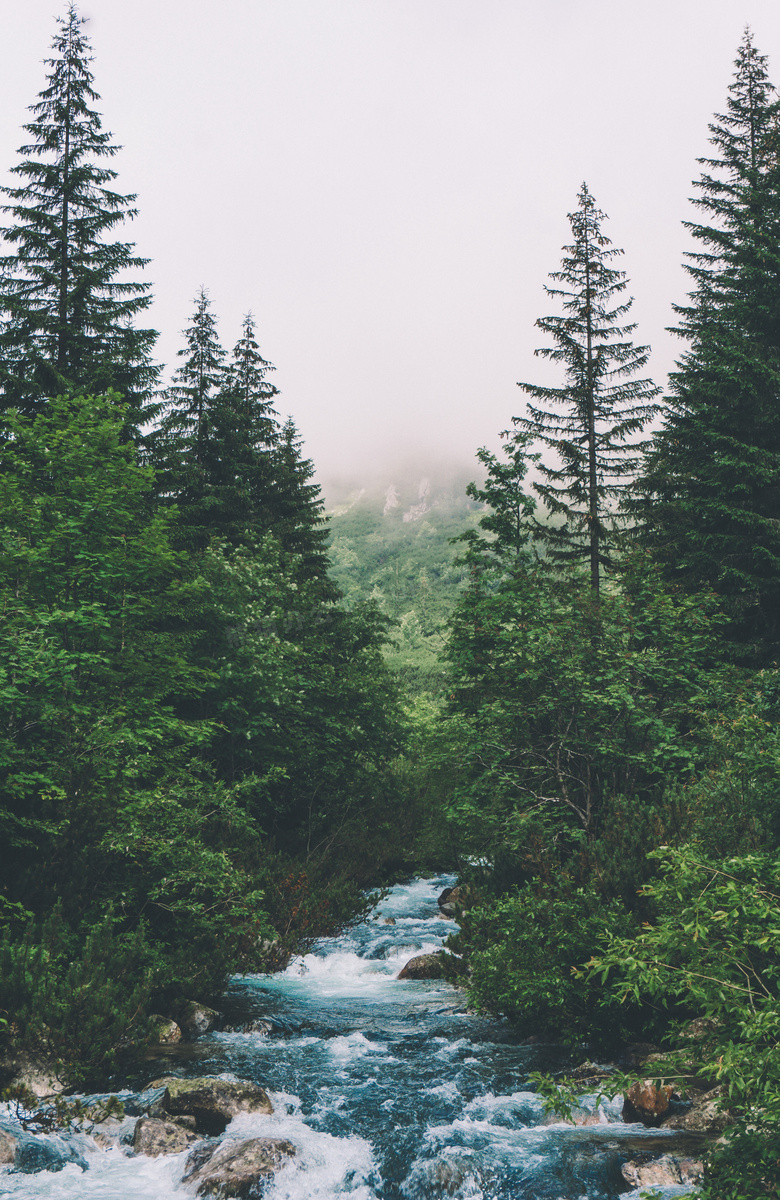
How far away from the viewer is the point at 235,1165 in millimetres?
6969

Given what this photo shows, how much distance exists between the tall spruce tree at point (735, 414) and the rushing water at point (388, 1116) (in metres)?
12.0

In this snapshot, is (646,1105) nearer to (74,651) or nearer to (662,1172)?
(662,1172)

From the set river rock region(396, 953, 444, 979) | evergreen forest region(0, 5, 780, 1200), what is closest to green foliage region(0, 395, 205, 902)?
evergreen forest region(0, 5, 780, 1200)

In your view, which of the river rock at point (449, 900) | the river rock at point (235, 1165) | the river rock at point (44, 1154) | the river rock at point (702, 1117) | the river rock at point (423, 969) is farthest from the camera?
the river rock at point (449, 900)

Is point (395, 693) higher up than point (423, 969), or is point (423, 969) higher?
point (395, 693)

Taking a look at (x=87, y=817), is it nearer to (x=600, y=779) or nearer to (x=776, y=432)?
(x=600, y=779)

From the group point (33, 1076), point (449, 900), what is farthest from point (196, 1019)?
point (449, 900)

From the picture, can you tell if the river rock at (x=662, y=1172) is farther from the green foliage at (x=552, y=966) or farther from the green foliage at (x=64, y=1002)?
the green foliage at (x=64, y=1002)

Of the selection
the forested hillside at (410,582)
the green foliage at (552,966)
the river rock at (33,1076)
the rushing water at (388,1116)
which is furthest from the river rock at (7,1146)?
the forested hillside at (410,582)

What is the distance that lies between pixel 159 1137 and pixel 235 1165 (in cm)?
104

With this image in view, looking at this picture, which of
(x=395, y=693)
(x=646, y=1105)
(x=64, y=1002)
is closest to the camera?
(x=646, y=1105)

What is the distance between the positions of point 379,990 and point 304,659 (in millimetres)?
10019

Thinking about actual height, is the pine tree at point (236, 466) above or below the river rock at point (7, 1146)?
above

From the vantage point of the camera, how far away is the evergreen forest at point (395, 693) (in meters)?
8.65
